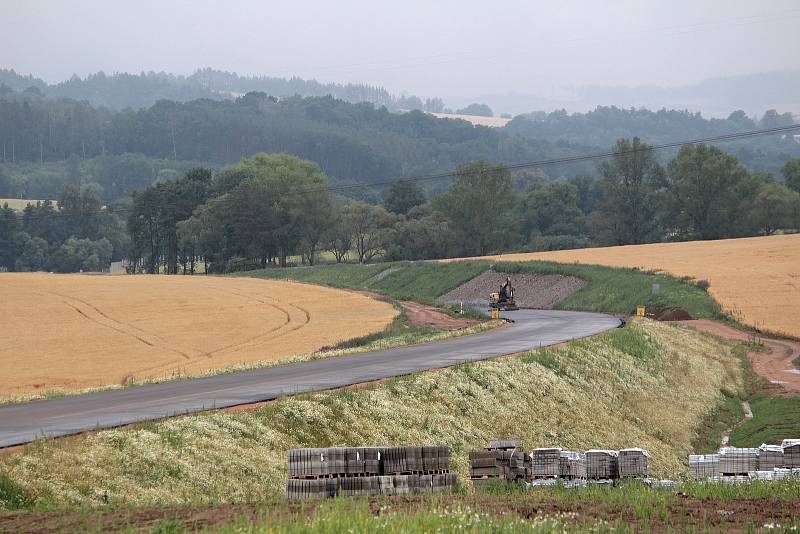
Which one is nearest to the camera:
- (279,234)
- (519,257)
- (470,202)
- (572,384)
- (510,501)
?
(510,501)

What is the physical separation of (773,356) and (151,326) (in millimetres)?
31819

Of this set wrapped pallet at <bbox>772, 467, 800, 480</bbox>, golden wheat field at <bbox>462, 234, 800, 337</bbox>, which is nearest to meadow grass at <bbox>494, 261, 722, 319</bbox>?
golden wheat field at <bbox>462, 234, 800, 337</bbox>

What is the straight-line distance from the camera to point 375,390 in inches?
1094

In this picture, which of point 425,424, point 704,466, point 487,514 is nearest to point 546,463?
point 704,466

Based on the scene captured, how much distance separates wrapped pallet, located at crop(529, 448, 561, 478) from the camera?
17922 millimetres

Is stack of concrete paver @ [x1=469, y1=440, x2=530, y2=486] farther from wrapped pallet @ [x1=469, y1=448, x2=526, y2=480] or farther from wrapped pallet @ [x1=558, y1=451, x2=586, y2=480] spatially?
wrapped pallet @ [x1=558, y1=451, x2=586, y2=480]

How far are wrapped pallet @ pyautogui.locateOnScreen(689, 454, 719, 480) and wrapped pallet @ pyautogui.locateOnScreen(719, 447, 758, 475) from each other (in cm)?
33

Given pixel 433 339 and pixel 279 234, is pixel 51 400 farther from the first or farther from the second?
pixel 279 234

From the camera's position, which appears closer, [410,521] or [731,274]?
[410,521]

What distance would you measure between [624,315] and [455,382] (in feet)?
128

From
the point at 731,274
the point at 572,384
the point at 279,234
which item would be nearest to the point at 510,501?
the point at 572,384

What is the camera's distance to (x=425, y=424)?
1054 inches

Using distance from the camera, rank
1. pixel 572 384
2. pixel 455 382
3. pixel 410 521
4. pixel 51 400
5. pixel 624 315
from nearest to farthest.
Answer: pixel 410 521
pixel 51 400
pixel 455 382
pixel 572 384
pixel 624 315

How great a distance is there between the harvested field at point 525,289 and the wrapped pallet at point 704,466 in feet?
198
